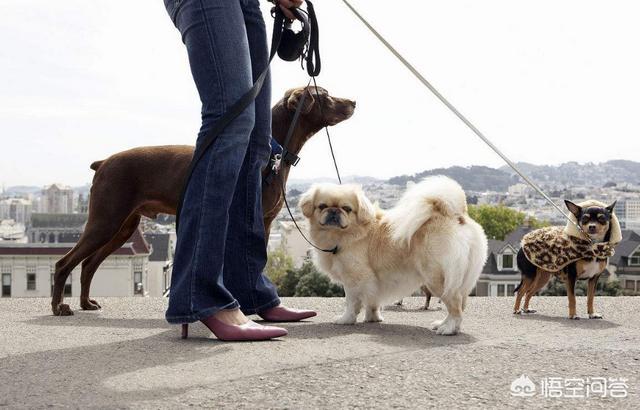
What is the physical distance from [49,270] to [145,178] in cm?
5971

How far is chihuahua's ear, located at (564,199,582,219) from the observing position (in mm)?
5289

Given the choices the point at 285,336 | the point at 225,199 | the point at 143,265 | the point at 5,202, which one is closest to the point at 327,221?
the point at 285,336

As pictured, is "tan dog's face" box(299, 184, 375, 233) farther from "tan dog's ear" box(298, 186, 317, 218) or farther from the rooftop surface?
the rooftop surface

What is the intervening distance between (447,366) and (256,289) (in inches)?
58.8

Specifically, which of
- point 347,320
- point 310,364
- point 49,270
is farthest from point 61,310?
point 49,270

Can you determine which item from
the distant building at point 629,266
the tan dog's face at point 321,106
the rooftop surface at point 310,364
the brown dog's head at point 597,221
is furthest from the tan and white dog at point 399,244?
the distant building at point 629,266

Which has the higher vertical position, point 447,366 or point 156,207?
point 156,207

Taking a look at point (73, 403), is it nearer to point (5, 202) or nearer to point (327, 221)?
point (327, 221)

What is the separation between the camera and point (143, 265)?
63.0m

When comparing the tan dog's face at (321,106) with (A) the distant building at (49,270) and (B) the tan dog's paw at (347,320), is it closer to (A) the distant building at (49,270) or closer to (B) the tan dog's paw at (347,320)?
(B) the tan dog's paw at (347,320)

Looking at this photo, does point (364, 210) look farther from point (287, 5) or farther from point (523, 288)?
point (523, 288)

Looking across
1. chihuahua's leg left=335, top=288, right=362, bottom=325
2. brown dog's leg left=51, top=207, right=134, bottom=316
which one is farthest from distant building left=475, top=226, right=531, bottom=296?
chihuahua's leg left=335, top=288, right=362, bottom=325

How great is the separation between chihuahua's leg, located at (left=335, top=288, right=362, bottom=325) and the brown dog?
102 centimetres

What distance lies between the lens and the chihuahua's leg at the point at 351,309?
449 cm
